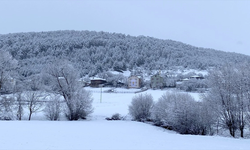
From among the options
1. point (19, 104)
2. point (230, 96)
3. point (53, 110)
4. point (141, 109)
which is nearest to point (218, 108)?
point (230, 96)

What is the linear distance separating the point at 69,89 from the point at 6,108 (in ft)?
28.8

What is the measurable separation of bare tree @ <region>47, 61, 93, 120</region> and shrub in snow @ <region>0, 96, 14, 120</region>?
595 cm

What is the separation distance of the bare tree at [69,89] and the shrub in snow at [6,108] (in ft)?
19.5

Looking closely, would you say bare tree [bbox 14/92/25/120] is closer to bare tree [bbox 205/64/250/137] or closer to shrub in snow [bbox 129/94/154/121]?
shrub in snow [bbox 129/94/154/121]

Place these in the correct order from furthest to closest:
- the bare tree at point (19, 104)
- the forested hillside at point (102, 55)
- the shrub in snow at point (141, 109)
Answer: the forested hillside at point (102, 55) → the shrub in snow at point (141, 109) → the bare tree at point (19, 104)

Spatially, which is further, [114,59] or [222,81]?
[114,59]

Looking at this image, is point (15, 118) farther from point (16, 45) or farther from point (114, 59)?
point (16, 45)

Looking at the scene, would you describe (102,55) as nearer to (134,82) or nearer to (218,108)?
(134,82)

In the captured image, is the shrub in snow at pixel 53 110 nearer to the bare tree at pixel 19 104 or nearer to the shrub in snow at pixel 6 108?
the bare tree at pixel 19 104

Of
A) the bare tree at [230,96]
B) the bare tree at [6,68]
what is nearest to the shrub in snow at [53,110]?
the bare tree at [6,68]

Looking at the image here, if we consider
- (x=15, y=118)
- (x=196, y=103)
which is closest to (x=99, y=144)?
(x=196, y=103)

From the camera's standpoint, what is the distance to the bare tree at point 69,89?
27.8 m

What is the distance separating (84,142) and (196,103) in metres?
15.8

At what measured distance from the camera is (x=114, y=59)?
135m
